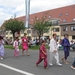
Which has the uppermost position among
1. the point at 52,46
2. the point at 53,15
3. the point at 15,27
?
the point at 53,15

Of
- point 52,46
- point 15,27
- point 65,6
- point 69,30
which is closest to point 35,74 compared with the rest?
point 52,46

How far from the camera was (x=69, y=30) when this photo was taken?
5744 centimetres

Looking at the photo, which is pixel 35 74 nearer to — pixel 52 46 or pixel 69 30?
pixel 52 46

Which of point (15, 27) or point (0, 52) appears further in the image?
point (15, 27)

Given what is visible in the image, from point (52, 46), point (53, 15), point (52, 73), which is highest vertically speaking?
point (53, 15)

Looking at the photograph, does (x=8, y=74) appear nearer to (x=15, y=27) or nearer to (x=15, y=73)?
(x=15, y=73)

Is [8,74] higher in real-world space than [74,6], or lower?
lower

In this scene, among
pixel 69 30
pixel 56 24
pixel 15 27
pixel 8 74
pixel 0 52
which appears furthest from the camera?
pixel 56 24

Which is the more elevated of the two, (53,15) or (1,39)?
(53,15)

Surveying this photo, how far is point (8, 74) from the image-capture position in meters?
7.46

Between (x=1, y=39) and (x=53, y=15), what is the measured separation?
2100 inches

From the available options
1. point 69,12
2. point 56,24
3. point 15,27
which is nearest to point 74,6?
point 69,12

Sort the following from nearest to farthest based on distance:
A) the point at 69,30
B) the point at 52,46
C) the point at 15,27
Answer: the point at 52,46
the point at 15,27
the point at 69,30

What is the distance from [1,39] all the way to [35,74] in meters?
5.66
